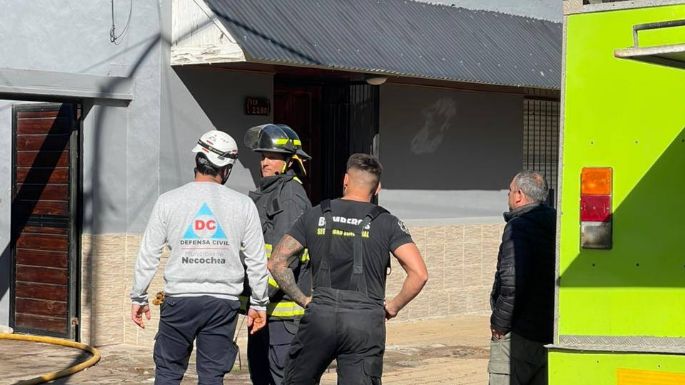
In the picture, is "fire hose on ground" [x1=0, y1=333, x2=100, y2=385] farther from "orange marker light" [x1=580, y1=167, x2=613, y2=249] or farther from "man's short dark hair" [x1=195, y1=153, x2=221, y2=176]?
"orange marker light" [x1=580, y1=167, x2=613, y2=249]

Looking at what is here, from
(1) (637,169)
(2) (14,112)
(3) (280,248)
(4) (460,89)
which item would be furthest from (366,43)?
(1) (637,169)

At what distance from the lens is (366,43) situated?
42.4 ft

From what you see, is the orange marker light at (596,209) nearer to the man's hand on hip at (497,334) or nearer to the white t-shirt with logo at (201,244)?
the man's hand on hip at (497,334)

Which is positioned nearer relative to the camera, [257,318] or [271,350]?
[257,318]

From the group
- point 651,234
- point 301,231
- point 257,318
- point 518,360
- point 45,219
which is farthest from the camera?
point 45,219

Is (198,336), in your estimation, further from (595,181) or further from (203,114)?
(203,114)

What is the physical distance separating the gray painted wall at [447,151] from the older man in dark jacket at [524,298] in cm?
700

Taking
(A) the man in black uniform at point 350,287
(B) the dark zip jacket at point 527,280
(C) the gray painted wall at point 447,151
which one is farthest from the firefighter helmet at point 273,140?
(C) the gray painted wall at point 447,151

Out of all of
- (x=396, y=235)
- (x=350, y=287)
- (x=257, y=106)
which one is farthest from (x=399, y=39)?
(x=350, y=287)

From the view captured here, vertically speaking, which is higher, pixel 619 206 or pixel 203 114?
pixel 203 114

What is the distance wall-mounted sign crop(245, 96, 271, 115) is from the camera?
41.8 ft

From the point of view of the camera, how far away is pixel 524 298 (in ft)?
23.7

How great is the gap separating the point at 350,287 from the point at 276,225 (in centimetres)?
135

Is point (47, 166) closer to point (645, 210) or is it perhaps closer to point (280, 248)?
point (280, 248)
